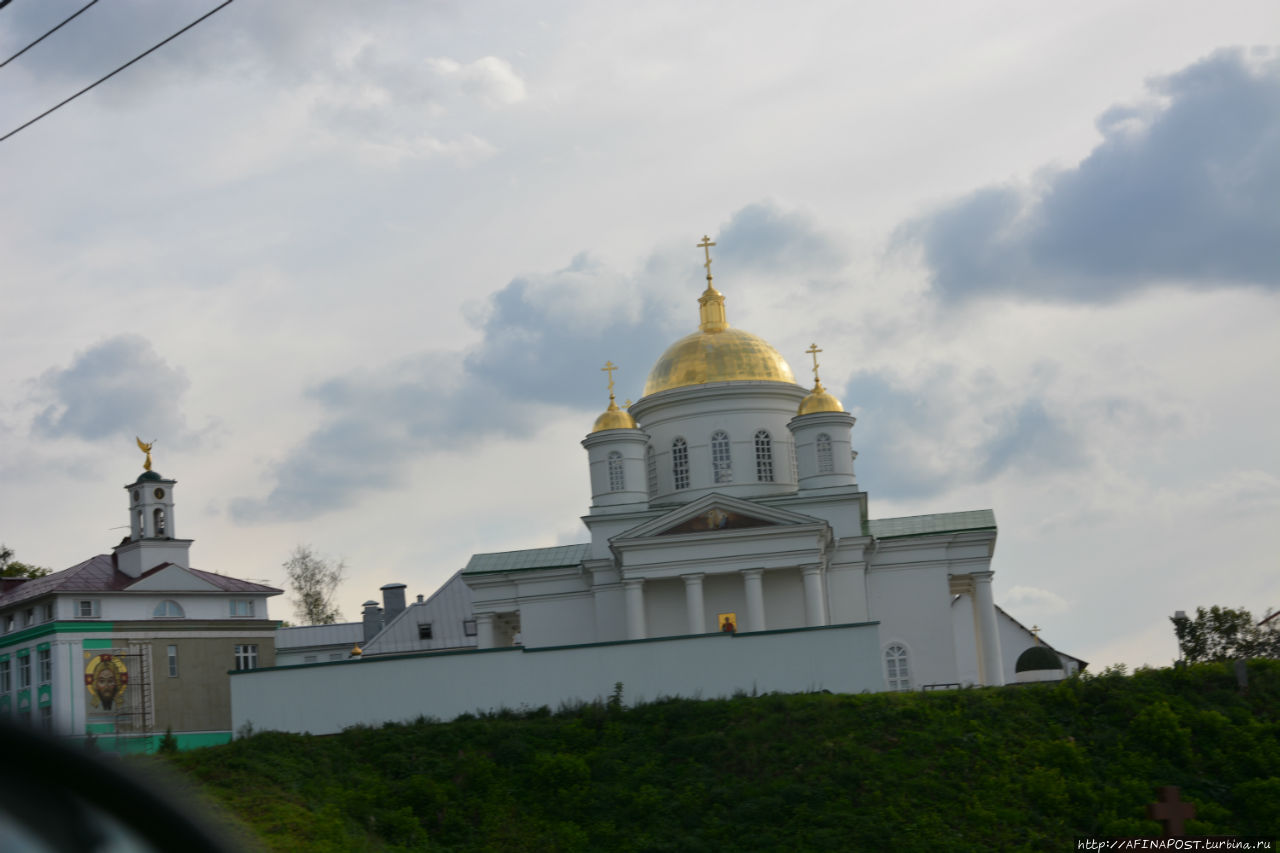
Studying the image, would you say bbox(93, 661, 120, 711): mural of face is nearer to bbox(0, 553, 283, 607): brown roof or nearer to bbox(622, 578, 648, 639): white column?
bbox(0, 553, 283, 607): brown roof

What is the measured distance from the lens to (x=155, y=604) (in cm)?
5122

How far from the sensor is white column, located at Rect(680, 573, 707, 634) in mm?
39344

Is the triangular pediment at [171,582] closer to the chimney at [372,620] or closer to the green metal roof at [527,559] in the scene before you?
the green metal roof at [527,559]

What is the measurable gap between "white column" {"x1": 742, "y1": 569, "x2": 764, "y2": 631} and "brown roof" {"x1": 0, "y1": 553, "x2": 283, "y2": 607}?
22.2 m

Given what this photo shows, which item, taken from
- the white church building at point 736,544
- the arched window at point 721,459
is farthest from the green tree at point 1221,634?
the arched window at point 721,459

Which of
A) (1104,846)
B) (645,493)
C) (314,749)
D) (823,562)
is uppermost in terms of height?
(645,493)

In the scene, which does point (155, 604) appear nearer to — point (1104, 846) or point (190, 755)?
point (190, 755)

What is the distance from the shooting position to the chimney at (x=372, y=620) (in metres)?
70.7

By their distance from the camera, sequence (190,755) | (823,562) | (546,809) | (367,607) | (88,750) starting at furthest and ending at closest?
(367,607), (823,562), (190,755), (546,809), (88,750)

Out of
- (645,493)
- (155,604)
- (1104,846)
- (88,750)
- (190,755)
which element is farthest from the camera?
(155,604)

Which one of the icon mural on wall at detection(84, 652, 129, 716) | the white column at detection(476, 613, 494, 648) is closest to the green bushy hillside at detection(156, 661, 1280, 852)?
the white column at detection(476, 613, 494, 648)

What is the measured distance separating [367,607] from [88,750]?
71239 mm

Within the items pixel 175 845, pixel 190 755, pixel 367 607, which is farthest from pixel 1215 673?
pixel 367 607

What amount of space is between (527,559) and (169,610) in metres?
14.4
